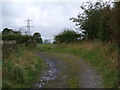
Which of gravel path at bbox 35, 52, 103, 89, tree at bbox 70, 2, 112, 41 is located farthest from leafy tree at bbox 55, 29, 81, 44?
gravel path at bbox 35, 52, 103, 89

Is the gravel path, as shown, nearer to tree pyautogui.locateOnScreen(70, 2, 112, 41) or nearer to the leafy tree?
tree pyautogui.locateOnScreen(70, 2, 112, 41)

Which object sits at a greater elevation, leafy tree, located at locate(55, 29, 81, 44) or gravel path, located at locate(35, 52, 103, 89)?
leafy tree, located at locate(55, 29, 81, 44)

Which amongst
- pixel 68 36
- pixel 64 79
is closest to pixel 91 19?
pixel 68 36

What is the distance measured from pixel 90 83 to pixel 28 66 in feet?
11.2

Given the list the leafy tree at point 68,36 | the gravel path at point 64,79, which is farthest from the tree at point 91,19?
the gravel path at point 64,79

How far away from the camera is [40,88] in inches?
371

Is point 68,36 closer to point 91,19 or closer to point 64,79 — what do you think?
point 91,19

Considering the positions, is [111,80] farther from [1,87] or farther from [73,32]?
[73,32]

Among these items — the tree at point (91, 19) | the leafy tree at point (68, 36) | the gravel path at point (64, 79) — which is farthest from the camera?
the leafy tree at point (68, 36)

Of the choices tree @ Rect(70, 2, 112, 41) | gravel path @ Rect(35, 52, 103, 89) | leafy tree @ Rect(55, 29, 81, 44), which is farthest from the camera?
leafy tree @ Rect(55, 29, 81, 44)

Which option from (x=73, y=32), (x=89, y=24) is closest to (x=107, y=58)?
(x=89, y=24)

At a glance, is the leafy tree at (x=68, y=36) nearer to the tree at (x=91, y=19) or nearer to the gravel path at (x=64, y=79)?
the tree at (x=91, y=19)

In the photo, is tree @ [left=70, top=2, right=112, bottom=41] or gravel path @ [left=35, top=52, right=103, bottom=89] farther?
tree @ [left=70, top=2, right=112, bottom=41]

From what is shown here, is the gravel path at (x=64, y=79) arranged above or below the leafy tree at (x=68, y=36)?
below
